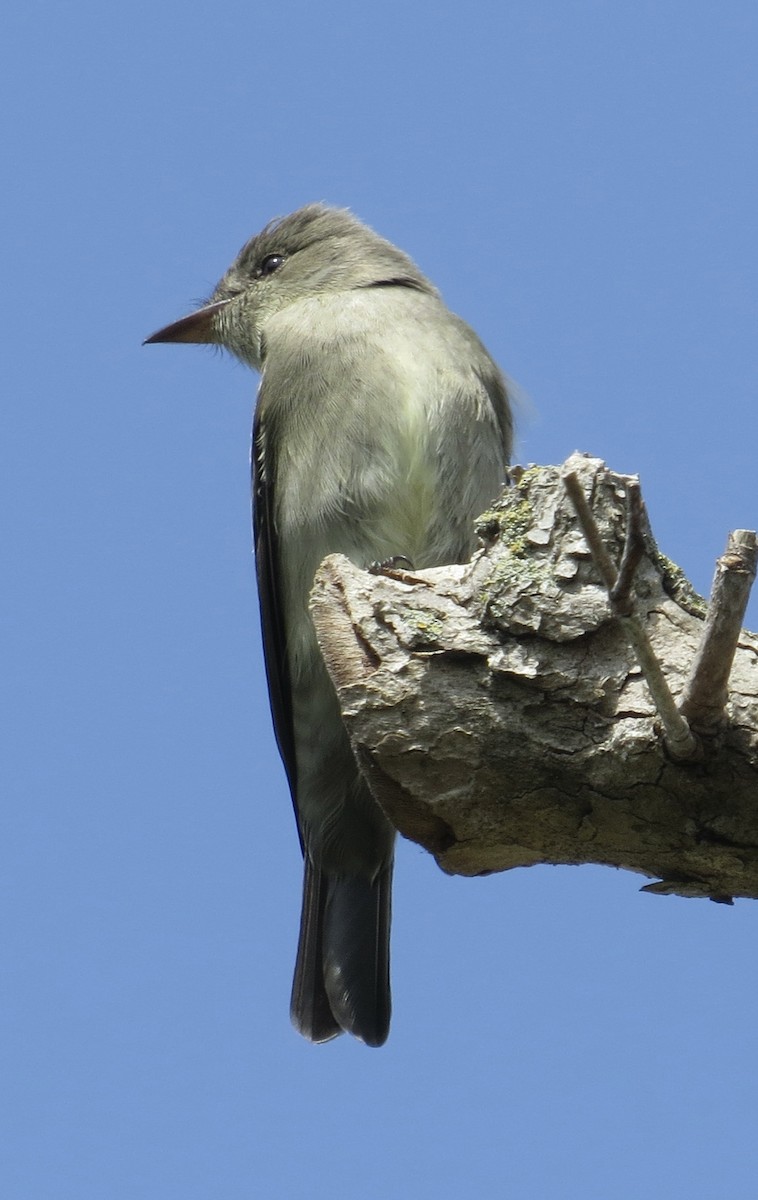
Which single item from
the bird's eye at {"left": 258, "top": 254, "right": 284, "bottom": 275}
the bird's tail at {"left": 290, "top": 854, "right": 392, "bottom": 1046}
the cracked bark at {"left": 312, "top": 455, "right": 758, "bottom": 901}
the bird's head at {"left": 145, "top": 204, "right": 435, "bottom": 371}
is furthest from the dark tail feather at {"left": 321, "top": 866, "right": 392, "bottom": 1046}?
the bird's eye at {"left": 258, "top": 254, "right": 284, "bottom": 275}

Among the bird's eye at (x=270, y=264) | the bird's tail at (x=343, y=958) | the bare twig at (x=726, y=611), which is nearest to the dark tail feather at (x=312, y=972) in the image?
the bird's tail at (x=343, y=958)

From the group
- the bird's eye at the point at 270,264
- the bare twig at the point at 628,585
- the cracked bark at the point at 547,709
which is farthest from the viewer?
the bird's eye at the point at 270,264

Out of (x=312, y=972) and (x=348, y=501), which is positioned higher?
(x=348, y=501)

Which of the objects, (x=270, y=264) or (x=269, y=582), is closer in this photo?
(x=269, y=582)

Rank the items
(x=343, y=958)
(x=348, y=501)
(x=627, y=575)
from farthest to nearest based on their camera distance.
Result: (x=343, y=958)
(x=348, y=501)
(x=627, y=575)

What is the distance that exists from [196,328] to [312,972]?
3857 millimetres

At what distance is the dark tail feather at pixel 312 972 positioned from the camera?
273 inches

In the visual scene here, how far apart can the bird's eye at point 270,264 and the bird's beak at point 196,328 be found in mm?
280

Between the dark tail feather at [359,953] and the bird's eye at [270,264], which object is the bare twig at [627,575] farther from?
the bird's eye at [270,264]

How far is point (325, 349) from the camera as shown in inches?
284

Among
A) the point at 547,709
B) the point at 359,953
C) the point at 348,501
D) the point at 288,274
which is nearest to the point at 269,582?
the point at 348,501

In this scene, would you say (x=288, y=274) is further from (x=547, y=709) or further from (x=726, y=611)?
(x=726, y=611)

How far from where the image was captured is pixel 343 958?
7.06m

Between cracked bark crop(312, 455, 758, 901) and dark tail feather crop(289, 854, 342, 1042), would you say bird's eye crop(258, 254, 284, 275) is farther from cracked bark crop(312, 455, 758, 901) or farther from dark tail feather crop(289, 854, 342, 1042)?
cracked bark crop(312, 455, 758, 901)
